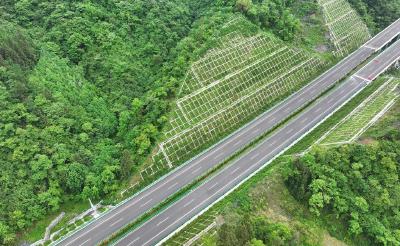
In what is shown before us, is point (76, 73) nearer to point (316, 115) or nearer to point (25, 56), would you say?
point (25, 56)

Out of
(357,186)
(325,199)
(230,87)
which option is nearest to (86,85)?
(230,87)

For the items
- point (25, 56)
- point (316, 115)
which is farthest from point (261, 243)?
point (25, 56)

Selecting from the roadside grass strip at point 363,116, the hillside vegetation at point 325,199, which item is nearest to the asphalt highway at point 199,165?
the hillside vegetation at point 325,199

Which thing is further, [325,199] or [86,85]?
[86,85]

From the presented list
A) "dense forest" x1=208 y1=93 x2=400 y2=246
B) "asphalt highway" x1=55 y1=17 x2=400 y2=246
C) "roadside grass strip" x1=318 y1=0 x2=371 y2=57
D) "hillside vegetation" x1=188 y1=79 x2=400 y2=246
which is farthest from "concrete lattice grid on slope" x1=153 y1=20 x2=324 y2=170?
"dense forest" x1=208 y1=93 x2=400 y2=246

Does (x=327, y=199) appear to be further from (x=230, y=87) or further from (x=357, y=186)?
(x=230, y=87)

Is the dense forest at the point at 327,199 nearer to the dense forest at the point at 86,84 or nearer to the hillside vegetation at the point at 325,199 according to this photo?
the hillside vegetation at the point at 325,199
